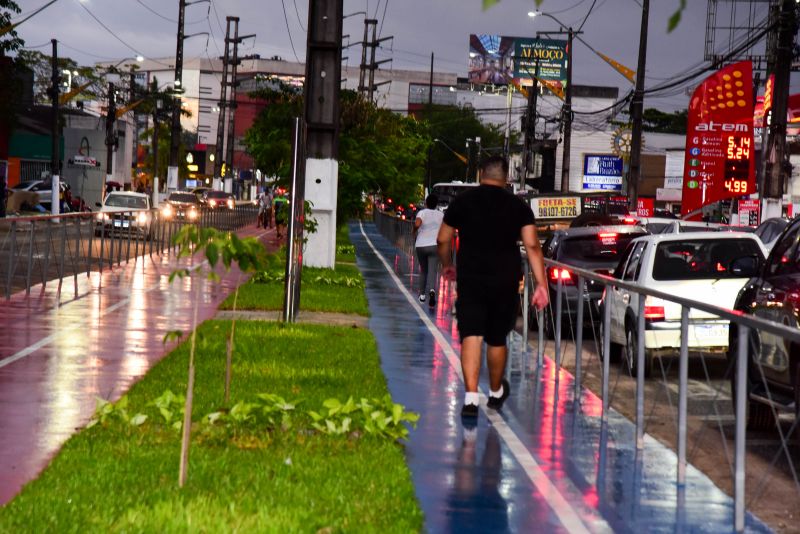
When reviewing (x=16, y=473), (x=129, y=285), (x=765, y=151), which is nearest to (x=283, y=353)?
(x=16, y=473)

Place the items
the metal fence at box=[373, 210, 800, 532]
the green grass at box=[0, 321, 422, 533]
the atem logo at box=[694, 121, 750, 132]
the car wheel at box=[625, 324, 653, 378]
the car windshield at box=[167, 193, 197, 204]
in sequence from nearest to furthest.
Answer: the green grass at box=[0, 321, 422, 533] < the metal fence at box=[373, 210, 800, 532] < the car wheel at box=[625, 324, 653, 378] < the atem logo at box=[694, 121, 750, 132] < the car windshield at box=[167, 193, 197, 204]

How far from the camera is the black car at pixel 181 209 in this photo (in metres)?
39.6

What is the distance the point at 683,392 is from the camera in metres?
9.11

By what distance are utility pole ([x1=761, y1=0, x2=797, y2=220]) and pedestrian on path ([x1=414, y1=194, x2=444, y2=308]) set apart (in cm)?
1101

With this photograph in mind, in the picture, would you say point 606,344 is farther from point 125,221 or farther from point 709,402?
point 125,221

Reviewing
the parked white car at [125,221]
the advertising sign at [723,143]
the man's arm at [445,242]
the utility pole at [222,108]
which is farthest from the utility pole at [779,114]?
the utility pole at [222,108]

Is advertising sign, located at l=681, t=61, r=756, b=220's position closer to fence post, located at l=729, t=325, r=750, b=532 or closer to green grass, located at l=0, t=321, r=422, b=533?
green grass, located at l=0, t=321, r=422, b=533

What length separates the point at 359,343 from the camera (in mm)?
16391

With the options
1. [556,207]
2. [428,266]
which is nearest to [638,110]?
[556,207]

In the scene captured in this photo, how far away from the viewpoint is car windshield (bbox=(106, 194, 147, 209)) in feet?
153

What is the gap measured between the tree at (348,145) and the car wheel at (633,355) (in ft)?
85.2

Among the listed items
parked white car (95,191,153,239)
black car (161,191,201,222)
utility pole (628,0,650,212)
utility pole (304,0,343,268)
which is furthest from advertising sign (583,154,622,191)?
utility pole (304,0,343,268)

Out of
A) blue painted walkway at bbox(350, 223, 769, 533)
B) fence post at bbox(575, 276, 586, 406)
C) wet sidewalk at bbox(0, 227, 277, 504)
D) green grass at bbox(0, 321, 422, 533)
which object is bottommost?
wet sidewalk at bbox(0, 227, 277, 504)

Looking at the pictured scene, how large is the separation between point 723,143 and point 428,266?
16813mm
